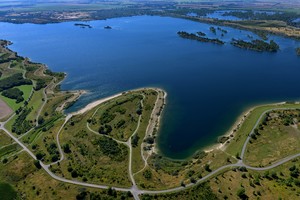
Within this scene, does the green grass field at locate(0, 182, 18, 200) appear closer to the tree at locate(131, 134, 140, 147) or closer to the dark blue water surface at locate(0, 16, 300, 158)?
the tree at locate(131, 134, 140, 147)

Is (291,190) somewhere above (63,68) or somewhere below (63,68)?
above

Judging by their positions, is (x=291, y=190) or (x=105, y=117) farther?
(x=105, y=117)

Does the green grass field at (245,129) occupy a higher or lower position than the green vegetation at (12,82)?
→ higher

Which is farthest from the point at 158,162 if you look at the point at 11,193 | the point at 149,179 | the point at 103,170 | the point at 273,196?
the point at 11,193

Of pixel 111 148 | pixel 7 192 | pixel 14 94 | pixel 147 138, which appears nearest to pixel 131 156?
pixel 111 148

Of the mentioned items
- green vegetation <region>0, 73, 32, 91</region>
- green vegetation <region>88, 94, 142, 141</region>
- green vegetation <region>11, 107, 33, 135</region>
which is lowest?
green vegetation <region>0, 73, 32, 91</region>

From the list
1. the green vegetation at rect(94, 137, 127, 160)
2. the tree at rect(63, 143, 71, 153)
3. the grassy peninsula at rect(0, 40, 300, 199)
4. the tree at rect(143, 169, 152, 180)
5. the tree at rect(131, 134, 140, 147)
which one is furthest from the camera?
the tree at rect(131, 134, 140, 147)

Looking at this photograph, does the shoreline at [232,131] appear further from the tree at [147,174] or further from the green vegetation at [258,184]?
the tree at [147,174]

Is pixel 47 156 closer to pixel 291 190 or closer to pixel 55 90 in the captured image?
pixel 55 90

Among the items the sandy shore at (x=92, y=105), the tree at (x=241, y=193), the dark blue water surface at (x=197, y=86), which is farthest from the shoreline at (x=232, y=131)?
the sandy shore at (x=92, y=105)

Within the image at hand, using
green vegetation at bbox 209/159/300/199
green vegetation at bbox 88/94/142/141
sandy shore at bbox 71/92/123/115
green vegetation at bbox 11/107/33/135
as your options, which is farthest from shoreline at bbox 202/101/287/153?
green vegetation at bbox 11/107/33/135

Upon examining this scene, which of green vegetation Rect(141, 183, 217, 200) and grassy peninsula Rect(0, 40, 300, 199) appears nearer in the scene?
green vegetation Rect(141, 183, 217, 200)
